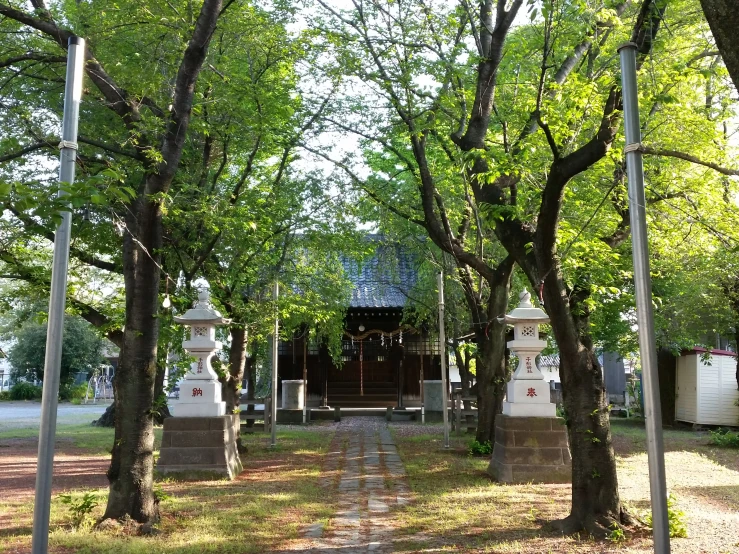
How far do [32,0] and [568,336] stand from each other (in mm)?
7068

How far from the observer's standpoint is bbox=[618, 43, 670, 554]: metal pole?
14.6ft

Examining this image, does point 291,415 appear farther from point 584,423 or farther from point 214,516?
point 584,423

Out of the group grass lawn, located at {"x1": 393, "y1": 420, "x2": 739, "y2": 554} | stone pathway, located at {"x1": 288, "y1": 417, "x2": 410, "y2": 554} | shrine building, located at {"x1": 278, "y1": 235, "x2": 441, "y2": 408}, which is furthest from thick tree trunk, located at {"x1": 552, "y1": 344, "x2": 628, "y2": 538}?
shrine building, located at {"x1": 278, "y1": 235, "x2": 441, "y2": 408}

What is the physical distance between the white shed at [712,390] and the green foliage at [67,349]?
3146 cm

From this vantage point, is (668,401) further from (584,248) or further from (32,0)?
(32,0)

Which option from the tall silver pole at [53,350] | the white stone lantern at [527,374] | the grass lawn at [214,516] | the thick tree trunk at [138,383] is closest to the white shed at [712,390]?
the white stone lantern at [527,374]

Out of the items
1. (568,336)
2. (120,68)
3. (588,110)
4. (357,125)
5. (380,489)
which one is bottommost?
(380,489)

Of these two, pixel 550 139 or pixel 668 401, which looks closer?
pixel 550 139

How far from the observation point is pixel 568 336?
7.27m

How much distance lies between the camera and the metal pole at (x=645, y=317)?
444 cm

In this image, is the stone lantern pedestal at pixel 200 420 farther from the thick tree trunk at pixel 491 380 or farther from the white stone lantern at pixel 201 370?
the thick tree trunk at pixel 491 380

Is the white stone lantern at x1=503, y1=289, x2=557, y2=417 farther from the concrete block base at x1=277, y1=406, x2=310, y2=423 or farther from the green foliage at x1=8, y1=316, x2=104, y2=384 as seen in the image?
the green foliage at x1=8, y1=316, x2=104, y2=384

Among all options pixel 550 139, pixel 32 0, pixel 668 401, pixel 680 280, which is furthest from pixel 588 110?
pixel 668 401

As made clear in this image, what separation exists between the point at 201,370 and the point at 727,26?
9.44 m
